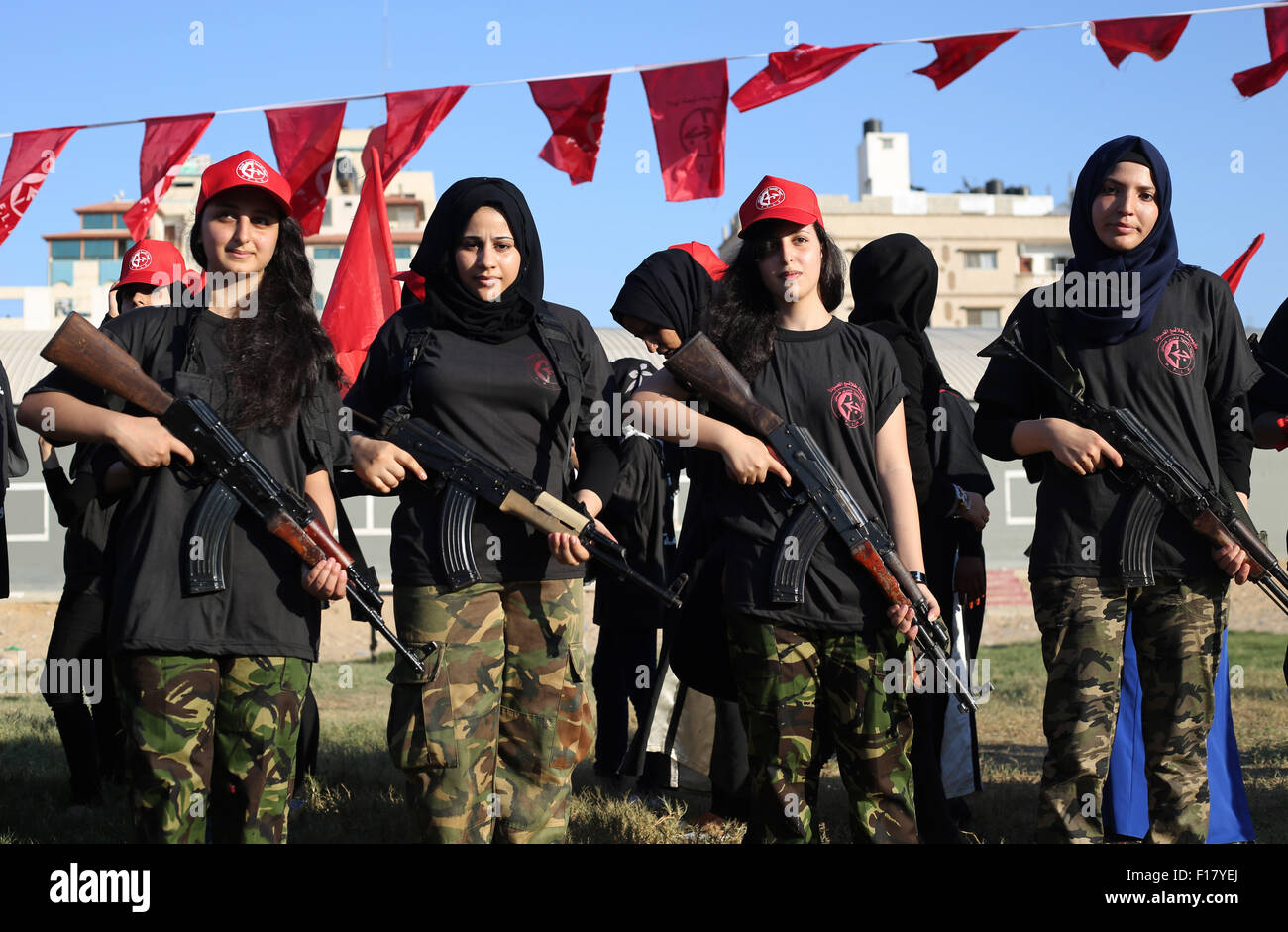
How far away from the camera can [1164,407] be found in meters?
3.87

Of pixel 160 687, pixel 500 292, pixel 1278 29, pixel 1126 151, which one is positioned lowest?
pixel 160 687

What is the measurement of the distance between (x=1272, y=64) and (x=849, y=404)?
524 cm

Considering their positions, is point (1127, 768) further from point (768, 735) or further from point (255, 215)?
point (255, 215)

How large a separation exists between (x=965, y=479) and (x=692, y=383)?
1.62m

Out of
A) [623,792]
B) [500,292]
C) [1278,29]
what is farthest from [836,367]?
[1278,29]

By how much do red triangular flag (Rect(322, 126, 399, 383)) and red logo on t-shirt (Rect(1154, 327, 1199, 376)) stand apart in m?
4.35

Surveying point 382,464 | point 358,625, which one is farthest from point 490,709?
point 358,625

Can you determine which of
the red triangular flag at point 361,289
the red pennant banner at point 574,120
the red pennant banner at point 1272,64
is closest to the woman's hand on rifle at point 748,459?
the red triangular flag at point 361,289

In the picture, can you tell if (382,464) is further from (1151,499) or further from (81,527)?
(1151,499)

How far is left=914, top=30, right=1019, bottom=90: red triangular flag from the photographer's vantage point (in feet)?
24.6

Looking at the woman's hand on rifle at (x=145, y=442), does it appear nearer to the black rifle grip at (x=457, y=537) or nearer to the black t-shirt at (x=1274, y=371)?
the black rifle grip at (x=457, y=537)

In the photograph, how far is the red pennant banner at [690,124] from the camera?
7.74 metres
